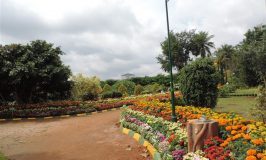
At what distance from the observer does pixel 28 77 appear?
2177cm

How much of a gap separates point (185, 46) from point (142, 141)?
52.6 meters

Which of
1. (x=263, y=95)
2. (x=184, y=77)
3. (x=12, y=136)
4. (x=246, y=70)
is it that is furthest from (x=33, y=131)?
(x=246, y=70)

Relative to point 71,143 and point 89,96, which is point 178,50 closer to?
point 89,96

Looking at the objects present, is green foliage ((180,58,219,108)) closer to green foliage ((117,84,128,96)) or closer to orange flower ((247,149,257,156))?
orange flower ((247,149,257,156))

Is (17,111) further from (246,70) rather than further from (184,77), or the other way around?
(246,70)

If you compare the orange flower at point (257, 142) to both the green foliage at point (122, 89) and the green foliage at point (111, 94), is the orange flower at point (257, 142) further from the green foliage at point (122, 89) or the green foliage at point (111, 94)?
the green foliage at point (122, 89)

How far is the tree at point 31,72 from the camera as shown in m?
21.8

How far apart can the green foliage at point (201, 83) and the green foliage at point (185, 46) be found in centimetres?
4267

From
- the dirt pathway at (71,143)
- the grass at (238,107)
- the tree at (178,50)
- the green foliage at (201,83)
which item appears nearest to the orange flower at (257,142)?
the dirt pathway at (71,143)

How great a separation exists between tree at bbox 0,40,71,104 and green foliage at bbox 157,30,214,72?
35.6m

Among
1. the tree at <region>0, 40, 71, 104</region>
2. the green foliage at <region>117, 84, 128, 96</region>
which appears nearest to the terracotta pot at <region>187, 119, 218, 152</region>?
the tree at <region>0, 40, 71, 104</region>

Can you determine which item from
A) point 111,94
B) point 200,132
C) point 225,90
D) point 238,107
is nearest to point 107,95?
point 111,94

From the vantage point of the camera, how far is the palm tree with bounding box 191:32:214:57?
6103 cm

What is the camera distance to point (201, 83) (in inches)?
601
